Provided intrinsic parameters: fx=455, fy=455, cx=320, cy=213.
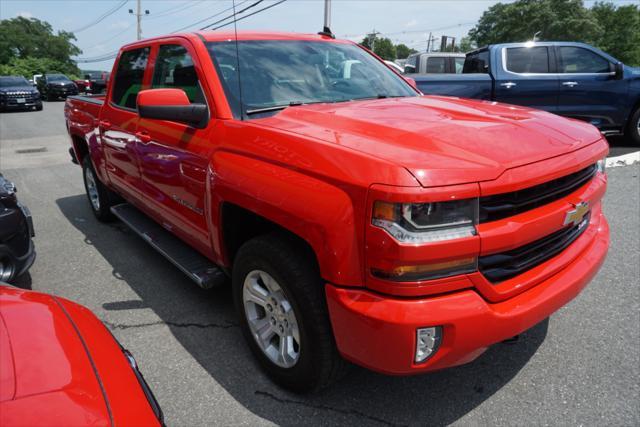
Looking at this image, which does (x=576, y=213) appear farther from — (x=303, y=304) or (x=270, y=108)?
(x=270, y=108)

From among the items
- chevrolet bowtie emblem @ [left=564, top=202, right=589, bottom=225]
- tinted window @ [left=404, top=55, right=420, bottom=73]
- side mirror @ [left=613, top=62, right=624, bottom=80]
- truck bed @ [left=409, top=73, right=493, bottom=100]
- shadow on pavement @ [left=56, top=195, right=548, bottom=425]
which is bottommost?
shadow on pavement @ [left=56, top=195, right=548, bottom=425]

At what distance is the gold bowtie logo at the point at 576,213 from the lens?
7.01 feet

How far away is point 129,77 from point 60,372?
3.42 m

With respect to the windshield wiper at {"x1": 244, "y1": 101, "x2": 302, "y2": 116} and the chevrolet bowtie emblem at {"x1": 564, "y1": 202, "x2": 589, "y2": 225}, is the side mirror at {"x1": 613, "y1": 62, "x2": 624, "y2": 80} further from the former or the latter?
the windshield wiper at {"x1": 244, "y1": 101, "x2": 302, "y2": 116}

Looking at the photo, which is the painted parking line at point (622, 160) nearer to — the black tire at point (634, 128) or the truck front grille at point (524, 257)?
the black tire at point (634, 128)

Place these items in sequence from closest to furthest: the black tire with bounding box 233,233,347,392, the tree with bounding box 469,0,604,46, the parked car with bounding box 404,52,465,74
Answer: the black tire with bounding box 233,233,347,392 → the parked car with bounding box 404,52,465,74 → the tree with bounding box 469,0,604,46

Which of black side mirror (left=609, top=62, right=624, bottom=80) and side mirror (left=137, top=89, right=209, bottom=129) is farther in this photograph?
black side mirror (left=609, top=62, right=624, bottom=80)

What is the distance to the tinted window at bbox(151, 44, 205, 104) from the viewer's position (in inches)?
117

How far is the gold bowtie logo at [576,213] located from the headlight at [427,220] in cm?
66

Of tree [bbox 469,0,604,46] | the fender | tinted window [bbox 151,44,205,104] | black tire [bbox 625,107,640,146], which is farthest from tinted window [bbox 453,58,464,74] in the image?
tree [bbox 469,0,604,46]

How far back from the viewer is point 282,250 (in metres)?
2.19

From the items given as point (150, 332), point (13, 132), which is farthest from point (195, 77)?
point (13, 132)

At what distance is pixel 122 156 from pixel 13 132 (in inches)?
506

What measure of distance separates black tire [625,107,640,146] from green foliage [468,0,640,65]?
56.0 meters
